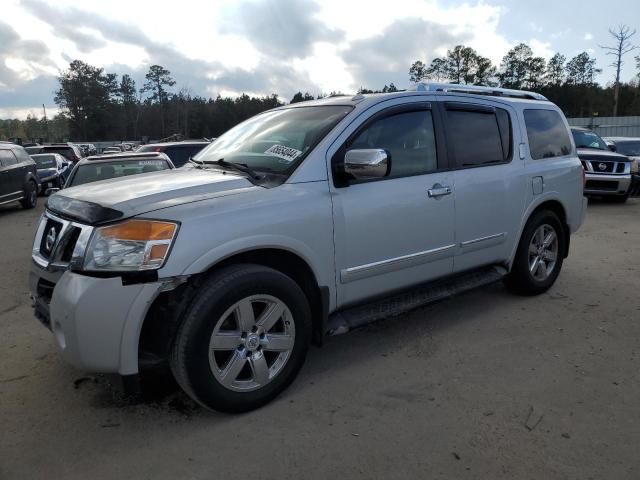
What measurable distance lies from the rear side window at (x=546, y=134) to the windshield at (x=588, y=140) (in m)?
9.02

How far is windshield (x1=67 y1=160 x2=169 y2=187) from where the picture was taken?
670cm

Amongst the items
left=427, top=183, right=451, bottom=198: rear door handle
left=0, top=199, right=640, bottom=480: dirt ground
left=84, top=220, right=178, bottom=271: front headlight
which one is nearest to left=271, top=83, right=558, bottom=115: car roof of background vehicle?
left=427, top=183, right=451, bottom=198: rear door handle

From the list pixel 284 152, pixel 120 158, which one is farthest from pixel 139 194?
pixel 120 158

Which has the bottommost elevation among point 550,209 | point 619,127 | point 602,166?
point 602,166

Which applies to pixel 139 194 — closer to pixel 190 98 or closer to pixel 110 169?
pixel 110 169

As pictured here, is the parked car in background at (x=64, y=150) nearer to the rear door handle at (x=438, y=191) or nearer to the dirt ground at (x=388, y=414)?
the dirt ground at (x=388, y=414)

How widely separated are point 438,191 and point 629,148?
1342cm

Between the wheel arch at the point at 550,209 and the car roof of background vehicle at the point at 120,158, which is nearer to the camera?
the wheel arch at the point at 550,209

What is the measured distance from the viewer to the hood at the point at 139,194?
2.77 metres

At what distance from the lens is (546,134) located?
507cm

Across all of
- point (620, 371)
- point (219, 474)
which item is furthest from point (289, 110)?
point (620, 371)

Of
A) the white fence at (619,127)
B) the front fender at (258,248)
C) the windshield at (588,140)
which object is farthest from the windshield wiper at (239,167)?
the white fence at (619,127)

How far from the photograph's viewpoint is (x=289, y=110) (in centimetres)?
413

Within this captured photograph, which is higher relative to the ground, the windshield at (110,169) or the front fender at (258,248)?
the windshield at (110,169)
